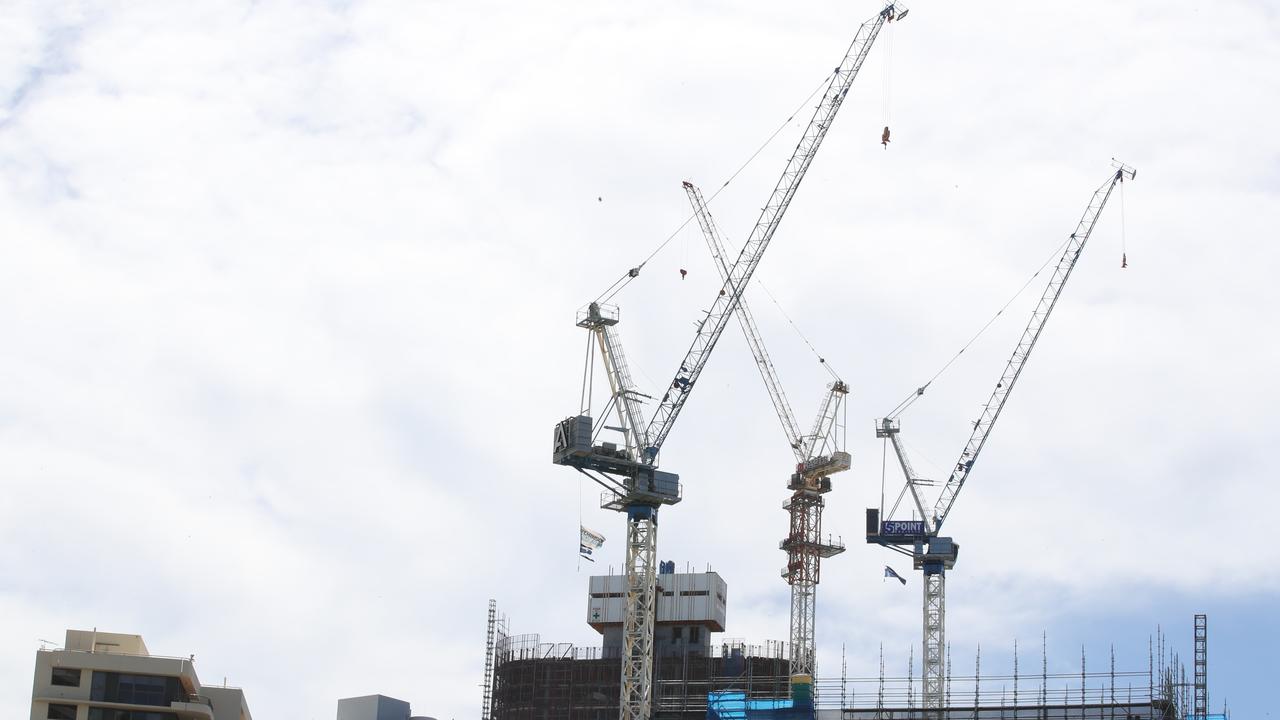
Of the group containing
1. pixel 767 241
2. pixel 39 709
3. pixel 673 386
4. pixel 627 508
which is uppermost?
pixel 767 241

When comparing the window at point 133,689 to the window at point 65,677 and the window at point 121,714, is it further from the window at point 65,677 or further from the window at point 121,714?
the window at point 65,677

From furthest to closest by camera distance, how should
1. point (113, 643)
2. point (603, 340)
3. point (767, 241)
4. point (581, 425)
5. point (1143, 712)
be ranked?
point (767, 241) → point (603, 340) → point (581, 425) → point (113, 643) → point (1143, 712)

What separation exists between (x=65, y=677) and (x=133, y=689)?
5047 millimetres

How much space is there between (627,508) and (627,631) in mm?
10525

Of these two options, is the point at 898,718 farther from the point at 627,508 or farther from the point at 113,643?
the point at 113,643

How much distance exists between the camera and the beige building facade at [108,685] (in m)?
143

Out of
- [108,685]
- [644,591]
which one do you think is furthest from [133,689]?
[644,591]

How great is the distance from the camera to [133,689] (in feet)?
475

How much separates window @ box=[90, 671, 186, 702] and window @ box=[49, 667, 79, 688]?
136 centimetres

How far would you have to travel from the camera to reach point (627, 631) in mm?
163625

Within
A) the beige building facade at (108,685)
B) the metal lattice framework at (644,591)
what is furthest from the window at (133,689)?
the metal lattice framework at (644,591)

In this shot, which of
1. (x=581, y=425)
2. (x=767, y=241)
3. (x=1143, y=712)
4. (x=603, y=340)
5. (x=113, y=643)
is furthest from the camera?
A: (x=767, y=241)

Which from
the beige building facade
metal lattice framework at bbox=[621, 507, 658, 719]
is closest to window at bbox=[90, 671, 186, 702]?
the beige building facade

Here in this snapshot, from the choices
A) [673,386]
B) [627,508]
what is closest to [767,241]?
[673,386]
